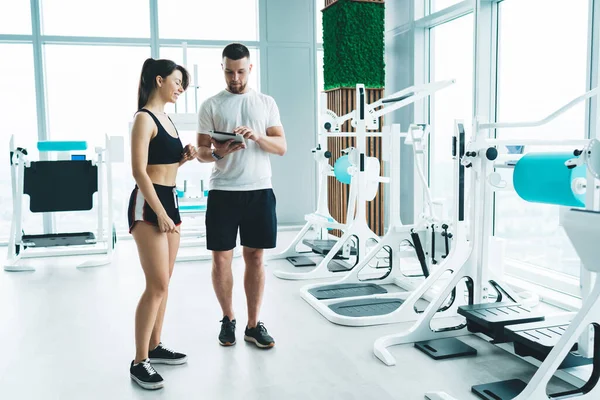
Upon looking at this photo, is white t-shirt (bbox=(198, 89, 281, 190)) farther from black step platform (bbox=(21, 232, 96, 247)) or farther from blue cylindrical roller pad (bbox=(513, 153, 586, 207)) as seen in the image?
black step platform (bbox=(21, 232, 96, 247))

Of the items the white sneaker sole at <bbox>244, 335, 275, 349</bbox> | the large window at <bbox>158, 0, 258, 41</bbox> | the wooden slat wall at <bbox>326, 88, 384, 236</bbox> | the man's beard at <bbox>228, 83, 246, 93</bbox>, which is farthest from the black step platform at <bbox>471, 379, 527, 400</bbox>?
the large window at <bbox>158, 0, 258, 41</bbox>

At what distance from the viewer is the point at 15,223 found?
5547 millimetres

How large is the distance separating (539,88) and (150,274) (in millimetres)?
3651

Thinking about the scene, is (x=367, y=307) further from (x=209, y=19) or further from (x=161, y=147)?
(x=209, y=19)

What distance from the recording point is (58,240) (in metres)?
5.47

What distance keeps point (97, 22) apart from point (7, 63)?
46.5 inches

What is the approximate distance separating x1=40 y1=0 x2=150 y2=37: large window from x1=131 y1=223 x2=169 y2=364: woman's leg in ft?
17.3

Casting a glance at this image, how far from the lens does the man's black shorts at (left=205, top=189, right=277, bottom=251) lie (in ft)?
10.0

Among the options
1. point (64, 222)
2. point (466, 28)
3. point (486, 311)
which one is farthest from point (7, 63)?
point (486, 311)

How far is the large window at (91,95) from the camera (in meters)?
7.05

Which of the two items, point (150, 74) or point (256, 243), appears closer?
point (150, 74)

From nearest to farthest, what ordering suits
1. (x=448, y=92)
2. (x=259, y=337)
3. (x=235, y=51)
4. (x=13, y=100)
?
(x=235, y=51)
(x=259, y=337)
(x=448, y=92)
(x=13, y=100)

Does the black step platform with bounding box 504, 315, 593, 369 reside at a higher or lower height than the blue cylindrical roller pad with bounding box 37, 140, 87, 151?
lower

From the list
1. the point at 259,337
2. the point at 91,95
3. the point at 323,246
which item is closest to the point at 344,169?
the point at 323,246
